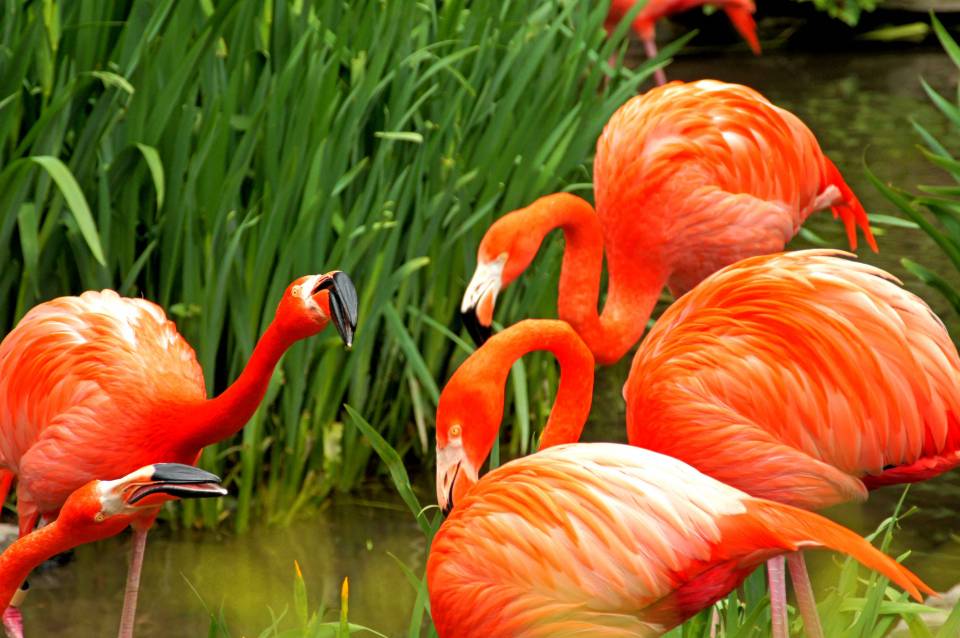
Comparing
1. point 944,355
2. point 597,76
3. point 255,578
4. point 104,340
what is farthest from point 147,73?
point 944,355

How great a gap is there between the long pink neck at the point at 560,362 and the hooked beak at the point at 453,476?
7cm

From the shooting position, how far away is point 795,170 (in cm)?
390

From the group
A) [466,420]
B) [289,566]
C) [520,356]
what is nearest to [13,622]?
[289,566]

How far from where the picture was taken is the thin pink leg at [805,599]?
270cm

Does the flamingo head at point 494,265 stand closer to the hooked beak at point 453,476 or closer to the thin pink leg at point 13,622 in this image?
the hooked beak at point 453,476

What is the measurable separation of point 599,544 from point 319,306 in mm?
694

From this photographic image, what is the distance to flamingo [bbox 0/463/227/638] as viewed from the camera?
7.95ft

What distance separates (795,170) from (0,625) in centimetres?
225

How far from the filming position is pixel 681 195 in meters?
3.79

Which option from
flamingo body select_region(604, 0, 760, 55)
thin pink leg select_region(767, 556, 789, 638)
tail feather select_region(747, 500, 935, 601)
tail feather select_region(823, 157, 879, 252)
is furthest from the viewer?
flamingo body select_region(604, 0, 760, 55)

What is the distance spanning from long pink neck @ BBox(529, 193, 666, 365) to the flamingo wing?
36.2 inches

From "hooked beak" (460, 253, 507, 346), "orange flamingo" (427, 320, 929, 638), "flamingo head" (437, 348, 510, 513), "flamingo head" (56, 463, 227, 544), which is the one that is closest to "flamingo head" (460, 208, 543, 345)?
"hooked beak" (460, 253, 507, 346)

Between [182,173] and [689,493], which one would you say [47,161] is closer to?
[182,173]

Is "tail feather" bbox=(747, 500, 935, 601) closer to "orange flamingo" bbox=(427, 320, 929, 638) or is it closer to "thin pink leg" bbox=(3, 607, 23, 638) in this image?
"orange flamingo" bbox=(427, 320, 929, 638)
